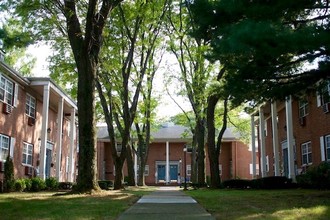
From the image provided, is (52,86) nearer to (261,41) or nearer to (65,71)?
(65,71)

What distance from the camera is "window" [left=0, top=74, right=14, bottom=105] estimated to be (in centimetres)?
Result: 2200

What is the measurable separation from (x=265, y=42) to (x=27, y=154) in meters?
21.4

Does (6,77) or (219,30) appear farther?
(6,77)

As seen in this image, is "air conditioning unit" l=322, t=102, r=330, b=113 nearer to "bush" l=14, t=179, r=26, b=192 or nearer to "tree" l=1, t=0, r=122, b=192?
"tree" l=1, t=0, r=122, b=192

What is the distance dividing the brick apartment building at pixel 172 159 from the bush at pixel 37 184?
24636mm

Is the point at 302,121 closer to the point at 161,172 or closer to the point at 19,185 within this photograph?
the point at 19,185

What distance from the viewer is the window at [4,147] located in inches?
883

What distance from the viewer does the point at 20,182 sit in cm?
2081

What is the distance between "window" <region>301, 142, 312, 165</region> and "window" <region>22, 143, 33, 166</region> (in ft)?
52.8

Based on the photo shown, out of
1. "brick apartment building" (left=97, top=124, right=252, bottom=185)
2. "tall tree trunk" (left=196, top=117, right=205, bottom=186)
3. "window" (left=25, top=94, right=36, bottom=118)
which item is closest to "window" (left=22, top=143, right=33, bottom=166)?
"window" (left=25, top=94, right=36, bottom=118)

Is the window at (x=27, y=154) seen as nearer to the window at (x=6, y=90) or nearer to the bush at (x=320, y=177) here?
the window at (x=6, y=90)

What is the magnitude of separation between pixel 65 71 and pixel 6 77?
3580 mm

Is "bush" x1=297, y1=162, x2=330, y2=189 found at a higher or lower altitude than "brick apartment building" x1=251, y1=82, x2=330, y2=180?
lower

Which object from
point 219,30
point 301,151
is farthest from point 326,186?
point 219,30
